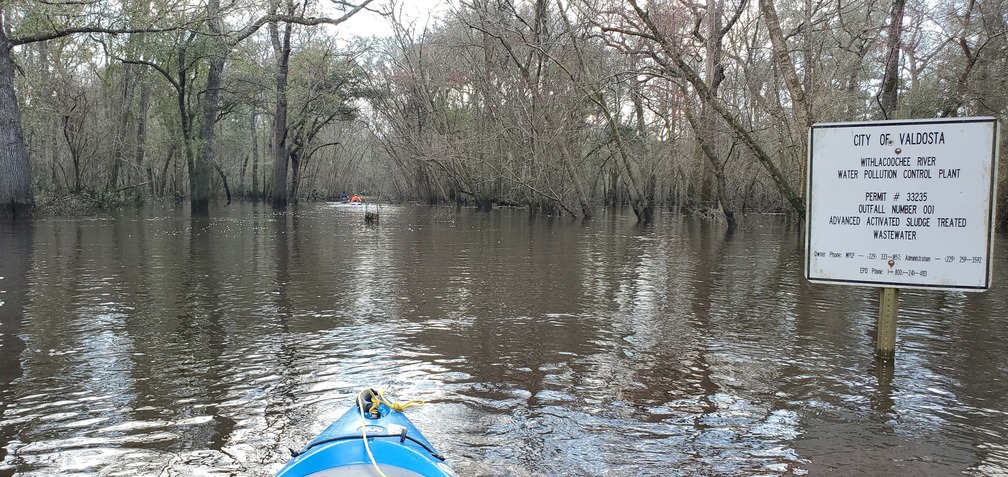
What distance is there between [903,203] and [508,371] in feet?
11.2

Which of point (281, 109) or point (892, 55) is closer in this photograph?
point (892, 55)

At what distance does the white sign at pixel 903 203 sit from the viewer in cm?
522

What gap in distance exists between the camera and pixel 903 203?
217 inches

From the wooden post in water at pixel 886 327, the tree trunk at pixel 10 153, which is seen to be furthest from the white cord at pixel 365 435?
the tree trunk at pixel 10 153

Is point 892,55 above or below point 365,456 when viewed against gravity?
above

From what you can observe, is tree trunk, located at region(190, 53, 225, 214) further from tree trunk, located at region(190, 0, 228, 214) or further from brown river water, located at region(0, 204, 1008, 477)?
brown river water, located at region(0, 204, 1008, 477)

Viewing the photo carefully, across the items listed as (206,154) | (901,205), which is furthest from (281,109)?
(901,205)

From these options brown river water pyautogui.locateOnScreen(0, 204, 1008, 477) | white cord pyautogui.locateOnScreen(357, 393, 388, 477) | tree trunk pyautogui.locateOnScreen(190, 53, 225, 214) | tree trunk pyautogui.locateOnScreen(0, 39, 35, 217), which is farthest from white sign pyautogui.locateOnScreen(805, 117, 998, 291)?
tree trunk pyautogui.locateOnScreen(190, 53, 225, 214)

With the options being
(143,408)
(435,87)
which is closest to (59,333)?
(143,408)

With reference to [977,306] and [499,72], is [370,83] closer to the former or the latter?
[499,72]

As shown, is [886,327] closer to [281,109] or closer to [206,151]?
[206,151]

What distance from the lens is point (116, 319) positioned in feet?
24.7

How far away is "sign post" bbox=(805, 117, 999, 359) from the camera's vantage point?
522 cm

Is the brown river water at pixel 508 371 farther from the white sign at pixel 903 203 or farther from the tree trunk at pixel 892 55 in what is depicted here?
the tree trunk at pixel 892 55
